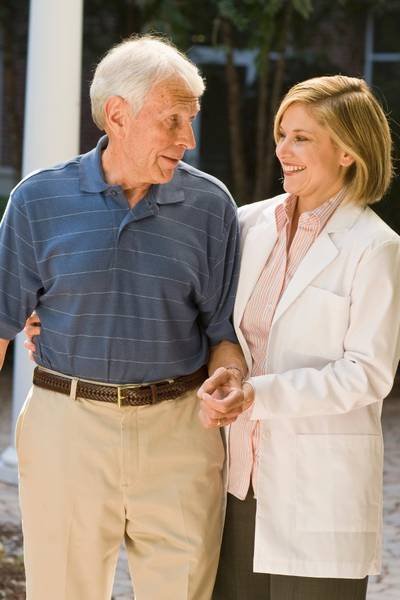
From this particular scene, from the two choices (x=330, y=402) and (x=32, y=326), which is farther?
(x=32, y=326)

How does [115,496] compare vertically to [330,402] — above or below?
below

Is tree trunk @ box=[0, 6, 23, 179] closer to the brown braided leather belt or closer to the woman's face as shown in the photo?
the brown braided leather belt

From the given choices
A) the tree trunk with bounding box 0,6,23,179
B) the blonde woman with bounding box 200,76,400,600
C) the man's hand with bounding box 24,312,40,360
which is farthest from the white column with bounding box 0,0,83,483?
the tree trunk with bounding box 0,6,23,179

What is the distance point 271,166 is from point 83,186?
354 inches

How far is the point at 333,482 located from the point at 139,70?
120 cm

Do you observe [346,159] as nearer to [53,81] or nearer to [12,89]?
[53,81]

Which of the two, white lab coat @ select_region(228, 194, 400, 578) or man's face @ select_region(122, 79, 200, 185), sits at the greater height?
man's face @ select_region(122, 79, 200, 185)

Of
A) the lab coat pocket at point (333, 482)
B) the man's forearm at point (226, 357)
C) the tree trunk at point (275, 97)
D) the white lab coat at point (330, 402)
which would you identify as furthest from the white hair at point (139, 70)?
the tree trunk at point (275, 97)

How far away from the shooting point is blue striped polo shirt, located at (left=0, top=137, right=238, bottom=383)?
312 cm

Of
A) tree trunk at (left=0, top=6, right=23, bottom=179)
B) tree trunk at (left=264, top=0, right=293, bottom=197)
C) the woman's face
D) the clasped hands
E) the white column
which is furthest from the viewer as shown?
tree trunk at (left=0, top=6, right=23, bottom=179)

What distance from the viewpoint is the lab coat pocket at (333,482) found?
3076 mm

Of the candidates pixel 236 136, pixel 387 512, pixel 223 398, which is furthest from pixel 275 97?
pixel 223 398

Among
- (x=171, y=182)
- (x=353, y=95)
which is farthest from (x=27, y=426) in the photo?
(x=353, y=95)

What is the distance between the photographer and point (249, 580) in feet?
10.8
